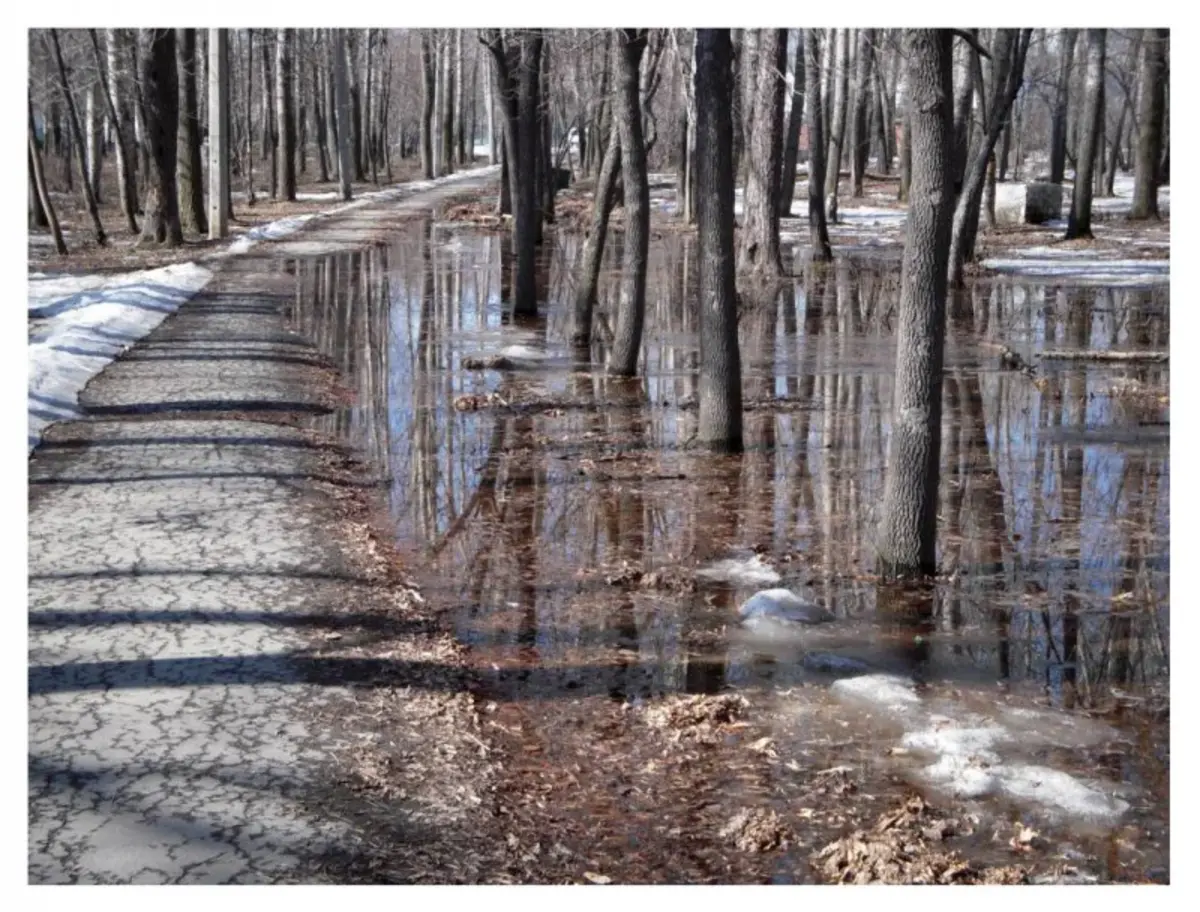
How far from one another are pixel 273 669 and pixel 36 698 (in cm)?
93

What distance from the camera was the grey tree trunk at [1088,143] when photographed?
27.2 m

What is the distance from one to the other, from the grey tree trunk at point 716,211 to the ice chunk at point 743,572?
277 centimetres

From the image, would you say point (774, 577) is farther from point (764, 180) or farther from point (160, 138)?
point (160, 138)

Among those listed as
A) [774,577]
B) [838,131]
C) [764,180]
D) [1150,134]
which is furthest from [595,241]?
[838,131]

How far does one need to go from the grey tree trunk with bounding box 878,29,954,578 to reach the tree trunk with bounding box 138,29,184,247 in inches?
771

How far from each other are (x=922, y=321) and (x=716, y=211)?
10.7 ft

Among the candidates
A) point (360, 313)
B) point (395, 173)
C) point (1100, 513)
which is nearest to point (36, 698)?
point (1100, 513)

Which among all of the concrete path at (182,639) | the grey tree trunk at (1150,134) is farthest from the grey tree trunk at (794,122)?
the concrete path at (182,639)

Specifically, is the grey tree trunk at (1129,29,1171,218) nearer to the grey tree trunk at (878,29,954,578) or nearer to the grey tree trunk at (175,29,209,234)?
the grey tree trunk at (175,29,209,234)

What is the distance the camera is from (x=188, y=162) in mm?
27047

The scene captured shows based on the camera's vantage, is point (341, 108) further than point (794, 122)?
Yes

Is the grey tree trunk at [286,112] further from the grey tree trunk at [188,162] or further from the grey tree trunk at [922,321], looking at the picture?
the grey tree trunk at [922,321]
